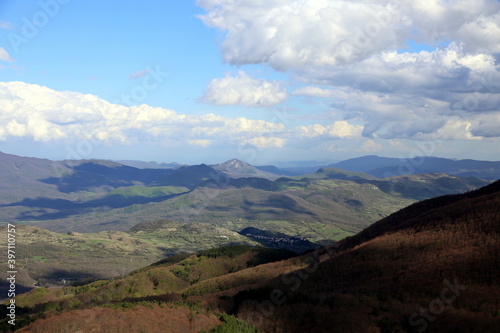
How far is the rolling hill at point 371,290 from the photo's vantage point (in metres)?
52.8

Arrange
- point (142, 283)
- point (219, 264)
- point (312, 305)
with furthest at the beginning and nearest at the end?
point (219, 264)
point (142, 283)
point (312, 305)

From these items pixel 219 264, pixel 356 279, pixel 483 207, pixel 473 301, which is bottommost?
pixel 219 264

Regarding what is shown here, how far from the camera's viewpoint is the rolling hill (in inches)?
2080

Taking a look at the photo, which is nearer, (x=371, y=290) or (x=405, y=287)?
(x=405, y=287)

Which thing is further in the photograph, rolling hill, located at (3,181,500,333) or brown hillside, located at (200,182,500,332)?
rolling hill, located at (3,181,500,333)

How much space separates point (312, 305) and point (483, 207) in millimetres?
72468

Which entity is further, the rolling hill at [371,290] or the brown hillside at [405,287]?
the rolling hill at [371,290]

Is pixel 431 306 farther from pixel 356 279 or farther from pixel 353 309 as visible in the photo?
pixel 356 279

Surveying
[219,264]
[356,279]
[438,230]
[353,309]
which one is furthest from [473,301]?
[219,264]

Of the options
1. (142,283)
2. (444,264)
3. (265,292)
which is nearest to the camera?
(265,292)

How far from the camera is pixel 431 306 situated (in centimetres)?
5703

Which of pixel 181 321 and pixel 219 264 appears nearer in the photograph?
pixel 181 321

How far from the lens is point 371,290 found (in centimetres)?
7269

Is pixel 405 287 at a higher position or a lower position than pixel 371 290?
higher
